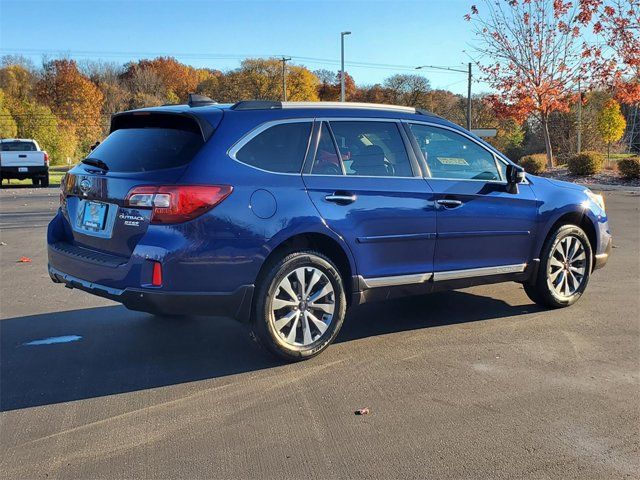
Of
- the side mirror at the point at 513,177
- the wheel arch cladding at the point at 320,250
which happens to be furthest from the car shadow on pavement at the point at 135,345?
the side mirror at the point at 513,177

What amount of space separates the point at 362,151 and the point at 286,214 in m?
0.96

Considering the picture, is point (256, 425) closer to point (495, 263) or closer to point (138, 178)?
point (138, 178)

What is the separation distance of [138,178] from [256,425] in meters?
1.78

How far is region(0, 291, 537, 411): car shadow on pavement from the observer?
3979 mm

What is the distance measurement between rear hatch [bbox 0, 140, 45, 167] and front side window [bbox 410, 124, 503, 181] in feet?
73.1

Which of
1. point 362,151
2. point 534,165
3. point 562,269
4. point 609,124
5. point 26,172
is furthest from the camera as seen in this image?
point 609,124

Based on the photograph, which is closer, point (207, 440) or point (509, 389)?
point (207, 440)

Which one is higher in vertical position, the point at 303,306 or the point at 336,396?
the point at 303,306

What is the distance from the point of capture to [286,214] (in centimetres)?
412

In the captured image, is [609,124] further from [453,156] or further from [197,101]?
[197,101]

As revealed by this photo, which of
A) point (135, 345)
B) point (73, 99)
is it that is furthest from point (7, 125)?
point (135, 345)

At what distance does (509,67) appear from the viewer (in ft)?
90.4

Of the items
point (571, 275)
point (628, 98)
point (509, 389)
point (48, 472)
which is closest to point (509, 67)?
point (628, 98)

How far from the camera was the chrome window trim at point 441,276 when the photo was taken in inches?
183
